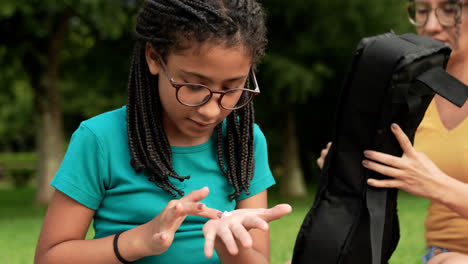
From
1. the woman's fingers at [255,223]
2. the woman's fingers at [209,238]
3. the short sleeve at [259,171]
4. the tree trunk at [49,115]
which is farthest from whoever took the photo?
the tree trunk at [49,115]

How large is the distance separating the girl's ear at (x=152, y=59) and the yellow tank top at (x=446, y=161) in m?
1.46

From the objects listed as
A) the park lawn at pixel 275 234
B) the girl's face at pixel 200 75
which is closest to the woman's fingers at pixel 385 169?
the girl's face at pixel 200 75

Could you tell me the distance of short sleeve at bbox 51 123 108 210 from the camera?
213 cm

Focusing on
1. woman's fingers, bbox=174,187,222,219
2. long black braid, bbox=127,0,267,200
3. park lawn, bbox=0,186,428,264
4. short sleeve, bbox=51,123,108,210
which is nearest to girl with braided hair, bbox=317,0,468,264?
long black braid, bbox=127,0,267,200

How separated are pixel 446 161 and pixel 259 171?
97 cm

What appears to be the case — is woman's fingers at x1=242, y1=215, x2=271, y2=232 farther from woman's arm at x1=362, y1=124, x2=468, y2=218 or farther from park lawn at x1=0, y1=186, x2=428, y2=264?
park lawn at x1=0, y1=186, x2=428, y2=264

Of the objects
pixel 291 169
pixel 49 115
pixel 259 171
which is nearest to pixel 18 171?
pixel 49 115

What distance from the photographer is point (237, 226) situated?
1.88 m

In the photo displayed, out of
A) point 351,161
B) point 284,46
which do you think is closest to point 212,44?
point 351,161

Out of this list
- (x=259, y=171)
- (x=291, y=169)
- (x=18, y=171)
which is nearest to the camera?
(x=259, y=171)

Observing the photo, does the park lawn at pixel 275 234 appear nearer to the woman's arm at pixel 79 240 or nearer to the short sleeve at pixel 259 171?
the short sleeve at pixel 259 171

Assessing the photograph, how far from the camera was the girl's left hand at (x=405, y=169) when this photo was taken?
217cm

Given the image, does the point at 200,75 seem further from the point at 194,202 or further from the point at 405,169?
the point at 405,169

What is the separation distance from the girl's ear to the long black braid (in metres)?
0.03
